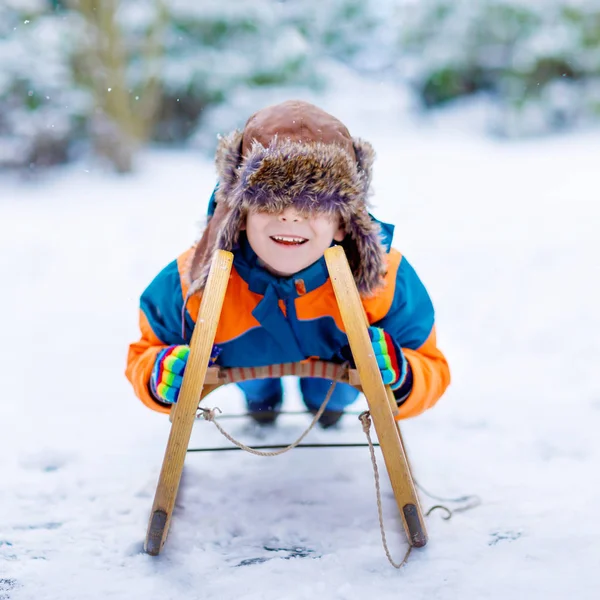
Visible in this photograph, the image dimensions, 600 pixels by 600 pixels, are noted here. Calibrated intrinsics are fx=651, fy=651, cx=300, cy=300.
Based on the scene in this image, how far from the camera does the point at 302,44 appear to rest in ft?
17.9

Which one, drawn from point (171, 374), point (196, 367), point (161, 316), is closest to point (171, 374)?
point (171, 374)

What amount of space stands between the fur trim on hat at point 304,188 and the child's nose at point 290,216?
0.01m

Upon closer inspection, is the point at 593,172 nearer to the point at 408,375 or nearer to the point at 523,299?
the point at 523,299

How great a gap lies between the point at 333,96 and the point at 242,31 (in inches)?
45.4

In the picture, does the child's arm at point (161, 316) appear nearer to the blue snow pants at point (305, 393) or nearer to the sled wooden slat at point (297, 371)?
the sled wooden slat at point (297, 371)

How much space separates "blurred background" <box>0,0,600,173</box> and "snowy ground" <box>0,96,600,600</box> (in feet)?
5.85

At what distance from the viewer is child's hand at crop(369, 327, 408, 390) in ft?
3.64

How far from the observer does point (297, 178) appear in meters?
1.08

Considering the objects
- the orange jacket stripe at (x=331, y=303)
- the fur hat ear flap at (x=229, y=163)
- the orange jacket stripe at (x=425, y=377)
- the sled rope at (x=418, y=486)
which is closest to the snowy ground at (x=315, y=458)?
the sled rope at (x=418, y=486)

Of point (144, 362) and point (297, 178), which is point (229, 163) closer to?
point (297, 178)

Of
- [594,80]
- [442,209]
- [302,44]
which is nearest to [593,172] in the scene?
[442,209]

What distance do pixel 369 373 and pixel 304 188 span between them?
12.8 inches

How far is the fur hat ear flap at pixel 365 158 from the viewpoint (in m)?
1.19

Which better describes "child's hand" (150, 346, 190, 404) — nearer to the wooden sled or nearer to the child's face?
the wooden sled
